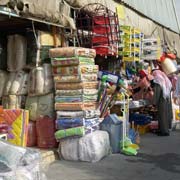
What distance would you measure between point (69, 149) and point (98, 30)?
290cm

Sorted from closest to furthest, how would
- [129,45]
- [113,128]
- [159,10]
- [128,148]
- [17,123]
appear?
[17,123] < [113,128] < [128,148] < [129,45] < [159,10]

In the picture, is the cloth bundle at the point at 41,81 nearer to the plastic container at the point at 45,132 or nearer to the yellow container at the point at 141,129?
the plastic container at the point at 45,132

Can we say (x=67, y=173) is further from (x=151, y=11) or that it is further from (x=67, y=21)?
(x=151, y=11)

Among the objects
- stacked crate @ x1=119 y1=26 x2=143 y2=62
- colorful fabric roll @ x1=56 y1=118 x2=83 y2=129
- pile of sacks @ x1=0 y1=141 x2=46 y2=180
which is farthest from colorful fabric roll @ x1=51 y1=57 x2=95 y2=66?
pile of sacks @ x1=0 y1=141 x2=46 y2=180

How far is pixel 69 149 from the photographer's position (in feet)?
26.0

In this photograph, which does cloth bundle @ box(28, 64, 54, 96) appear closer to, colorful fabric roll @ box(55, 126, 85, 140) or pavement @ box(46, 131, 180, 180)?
colorful fabric roll @ box(55, 126, 85, 140)

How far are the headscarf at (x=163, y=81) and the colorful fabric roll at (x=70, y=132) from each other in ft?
14.2

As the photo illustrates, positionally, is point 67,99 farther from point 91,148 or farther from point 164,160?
point 164,160

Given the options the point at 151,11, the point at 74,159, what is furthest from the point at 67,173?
the point at 151,11

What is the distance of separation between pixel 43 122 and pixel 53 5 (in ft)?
7.52

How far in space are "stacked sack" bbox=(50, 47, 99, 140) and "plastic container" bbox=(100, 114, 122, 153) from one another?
16.3 inches

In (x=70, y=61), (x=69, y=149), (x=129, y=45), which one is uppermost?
(x=129, y=45)

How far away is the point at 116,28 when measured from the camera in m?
9.70

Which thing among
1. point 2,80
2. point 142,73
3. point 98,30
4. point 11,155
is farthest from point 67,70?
point 142,73
